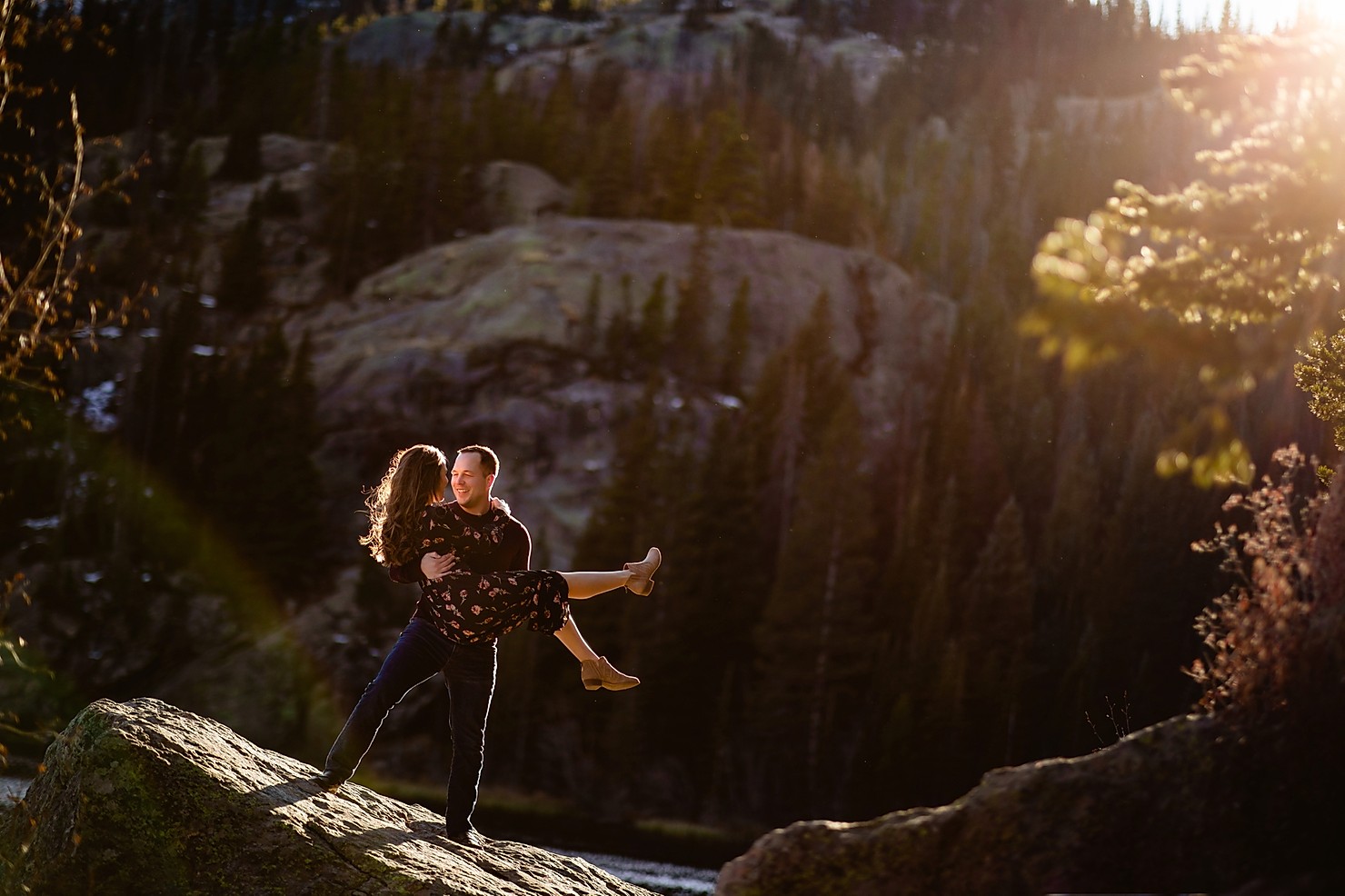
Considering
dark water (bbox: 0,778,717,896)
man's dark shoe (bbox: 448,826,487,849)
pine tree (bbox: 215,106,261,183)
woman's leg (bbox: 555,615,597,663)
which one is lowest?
dark water (bbox: 0,778,717,896)

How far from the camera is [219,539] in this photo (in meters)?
64.4

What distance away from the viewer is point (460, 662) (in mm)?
7242

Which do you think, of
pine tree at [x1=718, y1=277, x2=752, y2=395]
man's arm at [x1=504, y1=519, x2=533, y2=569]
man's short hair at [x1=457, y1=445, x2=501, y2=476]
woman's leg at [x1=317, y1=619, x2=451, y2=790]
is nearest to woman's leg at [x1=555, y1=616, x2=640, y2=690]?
man's arm at [x1=504, y1=519, x2=533, y2=569]

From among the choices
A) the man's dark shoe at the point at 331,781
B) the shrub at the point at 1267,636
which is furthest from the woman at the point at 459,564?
the shrub at the point at 1267,636

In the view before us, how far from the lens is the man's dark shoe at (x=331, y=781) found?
7523 mm

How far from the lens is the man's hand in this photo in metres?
7.04

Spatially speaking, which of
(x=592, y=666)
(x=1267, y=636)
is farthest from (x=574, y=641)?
(x=1267, y=636)

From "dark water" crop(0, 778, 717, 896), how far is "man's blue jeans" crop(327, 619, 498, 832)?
2729cm

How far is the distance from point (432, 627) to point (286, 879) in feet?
5.07

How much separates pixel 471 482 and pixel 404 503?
0.44 m

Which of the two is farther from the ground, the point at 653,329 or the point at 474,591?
the point at 653,329

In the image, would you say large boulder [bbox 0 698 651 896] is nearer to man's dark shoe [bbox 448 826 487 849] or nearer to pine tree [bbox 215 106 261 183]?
man's dark shoe [bbox 448 826 487 849]

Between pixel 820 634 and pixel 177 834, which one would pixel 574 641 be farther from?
pixel 820 634

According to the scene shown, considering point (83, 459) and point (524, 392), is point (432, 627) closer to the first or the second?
point (524, 392)
